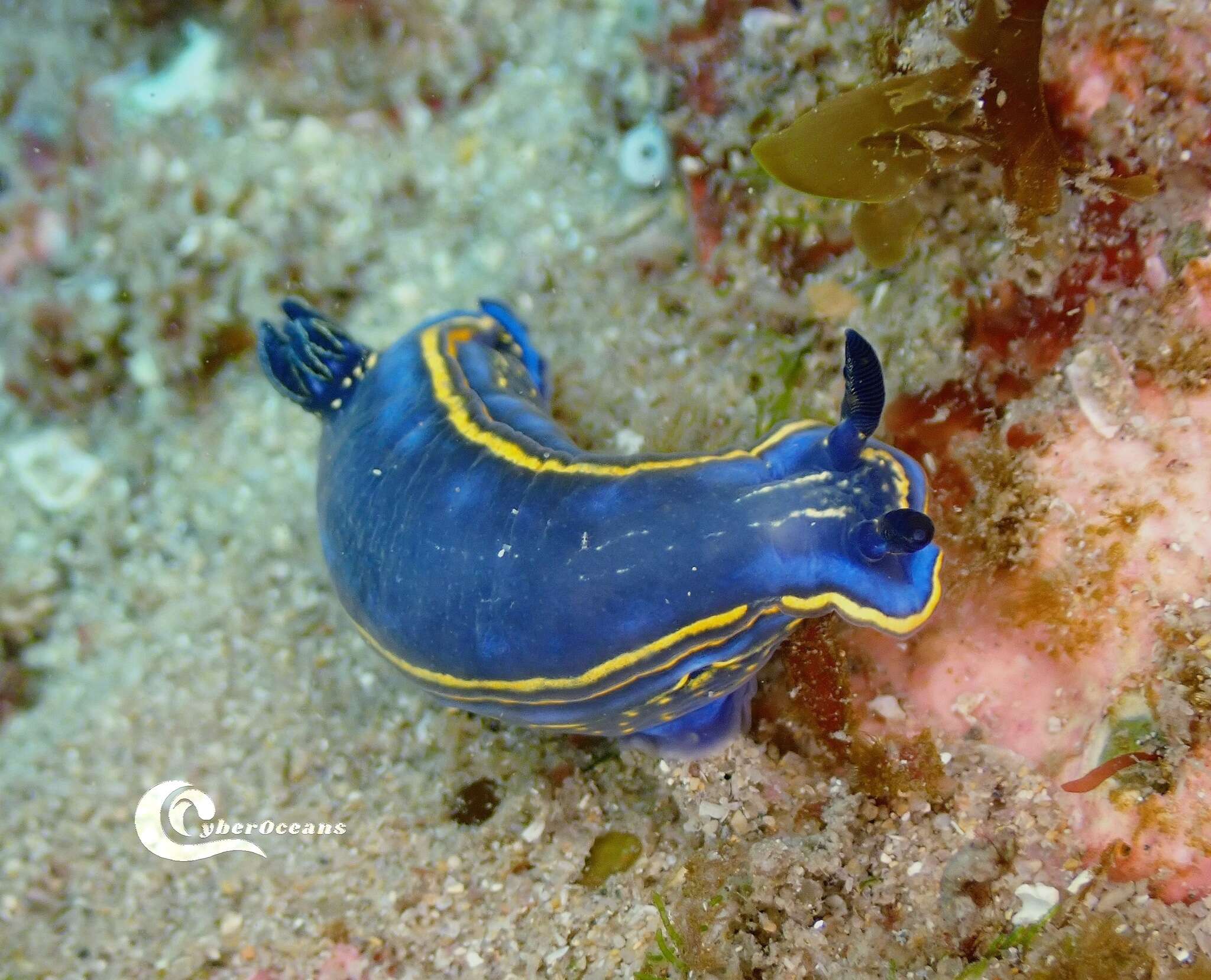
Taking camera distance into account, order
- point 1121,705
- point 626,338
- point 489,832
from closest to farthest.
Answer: point 1121,705
point 489,832
point 626,338

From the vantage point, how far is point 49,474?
166 inches

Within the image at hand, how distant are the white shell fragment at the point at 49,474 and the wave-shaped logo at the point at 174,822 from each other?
5.51ft

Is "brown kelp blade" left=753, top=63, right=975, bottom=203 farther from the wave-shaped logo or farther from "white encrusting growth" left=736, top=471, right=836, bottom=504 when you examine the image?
the wave-shaped logo

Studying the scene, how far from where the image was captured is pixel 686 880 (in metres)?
2.94

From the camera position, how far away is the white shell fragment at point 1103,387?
2439 mm

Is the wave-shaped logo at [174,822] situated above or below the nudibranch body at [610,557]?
below

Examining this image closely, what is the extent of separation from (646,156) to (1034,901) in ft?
11.3

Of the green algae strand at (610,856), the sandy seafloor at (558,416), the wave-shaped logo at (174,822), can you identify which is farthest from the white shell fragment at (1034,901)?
the wave-shaped logo at (174,822)

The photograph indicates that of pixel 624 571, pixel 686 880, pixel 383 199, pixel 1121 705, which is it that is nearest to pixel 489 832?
pixel 686 880

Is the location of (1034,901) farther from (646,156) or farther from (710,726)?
(646,156)

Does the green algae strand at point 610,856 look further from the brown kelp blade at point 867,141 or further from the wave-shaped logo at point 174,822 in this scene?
the brown kelp blade at point 867,141


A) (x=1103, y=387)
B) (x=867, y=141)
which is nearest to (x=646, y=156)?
(x=867, y=141)

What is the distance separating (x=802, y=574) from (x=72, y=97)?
181 inches

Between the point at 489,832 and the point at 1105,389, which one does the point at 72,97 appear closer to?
the point at 489,832
